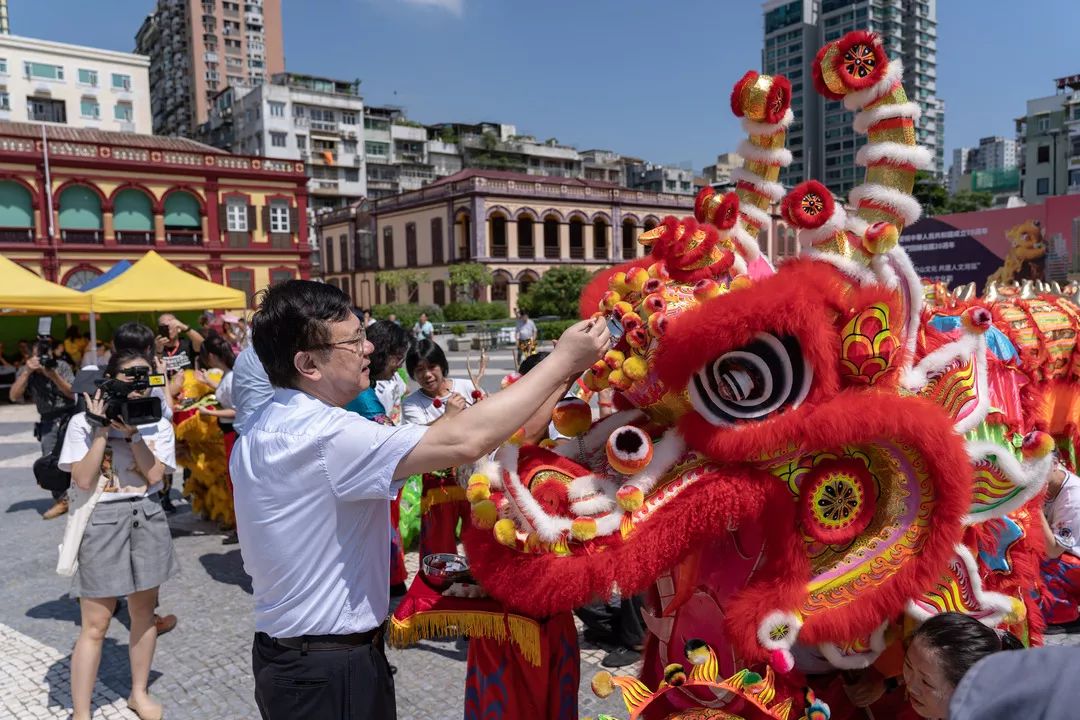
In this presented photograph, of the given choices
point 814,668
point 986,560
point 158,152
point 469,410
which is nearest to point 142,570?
point 469,410

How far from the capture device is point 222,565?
5395mm

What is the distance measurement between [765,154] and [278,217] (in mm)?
30039

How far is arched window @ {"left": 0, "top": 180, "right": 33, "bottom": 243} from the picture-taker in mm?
24875

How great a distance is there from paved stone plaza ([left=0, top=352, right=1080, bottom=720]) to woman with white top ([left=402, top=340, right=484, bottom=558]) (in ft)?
1.89

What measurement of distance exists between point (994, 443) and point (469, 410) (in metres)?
1.63

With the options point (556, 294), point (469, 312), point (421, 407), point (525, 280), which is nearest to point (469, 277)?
point (469, 312)

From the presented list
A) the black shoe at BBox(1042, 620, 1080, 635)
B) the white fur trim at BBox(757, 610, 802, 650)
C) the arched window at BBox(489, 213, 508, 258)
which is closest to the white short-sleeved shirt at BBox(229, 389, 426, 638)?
the white fur trim at BBox(757, 610, 802, 650)

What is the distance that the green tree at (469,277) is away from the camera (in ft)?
116

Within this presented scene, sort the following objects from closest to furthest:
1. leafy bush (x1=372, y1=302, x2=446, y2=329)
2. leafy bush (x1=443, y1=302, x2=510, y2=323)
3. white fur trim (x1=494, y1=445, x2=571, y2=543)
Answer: white fur trim (x1=494, y1=445, x2=571, y2=543), leafy bush (x1=372, y1=302, x2=446, y2=329), leafy bush (x1=443, y1=302, x2=510, y2=323)

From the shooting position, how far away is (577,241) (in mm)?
40312

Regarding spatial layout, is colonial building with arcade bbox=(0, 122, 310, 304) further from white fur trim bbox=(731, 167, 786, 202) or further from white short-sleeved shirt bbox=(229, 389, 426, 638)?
white short-sleeved shirt bbox=(229, 389, 426, 638)

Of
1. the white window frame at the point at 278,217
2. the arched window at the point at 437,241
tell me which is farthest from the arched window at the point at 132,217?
the arched window at the point at 437,241

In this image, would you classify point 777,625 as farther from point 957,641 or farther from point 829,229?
point 829,229

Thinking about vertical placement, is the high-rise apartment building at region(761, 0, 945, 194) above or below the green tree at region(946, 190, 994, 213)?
above
